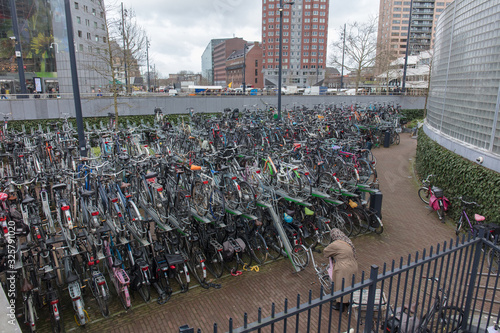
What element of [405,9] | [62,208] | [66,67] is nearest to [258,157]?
[62,208]

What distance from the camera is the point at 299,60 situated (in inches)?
3671

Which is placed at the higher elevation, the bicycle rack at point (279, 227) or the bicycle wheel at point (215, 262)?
the bicycle rack at point (279, 227)

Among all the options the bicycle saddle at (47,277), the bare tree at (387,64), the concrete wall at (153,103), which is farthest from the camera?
the bare tree at (387,64)

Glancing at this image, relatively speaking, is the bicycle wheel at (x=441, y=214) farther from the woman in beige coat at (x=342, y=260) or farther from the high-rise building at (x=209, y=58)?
the high-rise building at (x=209, y=58)

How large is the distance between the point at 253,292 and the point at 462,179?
603 cm

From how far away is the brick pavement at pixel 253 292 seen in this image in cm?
497

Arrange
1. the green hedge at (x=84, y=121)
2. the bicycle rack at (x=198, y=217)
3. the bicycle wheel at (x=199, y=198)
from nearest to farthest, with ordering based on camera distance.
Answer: the bicycle rack at (x=198, y=217)
the bicycle wheel at (x=199, y=198)
the green hedge at (x=84, y=121)

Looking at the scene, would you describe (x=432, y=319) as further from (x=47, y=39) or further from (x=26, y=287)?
(x=47, y=39)

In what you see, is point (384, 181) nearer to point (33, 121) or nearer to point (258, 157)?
point (258, 157)

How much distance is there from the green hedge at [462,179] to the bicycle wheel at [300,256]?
13.0 ft

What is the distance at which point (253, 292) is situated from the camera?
5703 millimetres

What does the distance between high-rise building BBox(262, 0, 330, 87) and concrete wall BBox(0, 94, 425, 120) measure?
63136 mm

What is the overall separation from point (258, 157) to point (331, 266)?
401cm

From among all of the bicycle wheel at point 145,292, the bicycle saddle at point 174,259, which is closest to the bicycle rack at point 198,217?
the bicycle saddle at point 174,259
